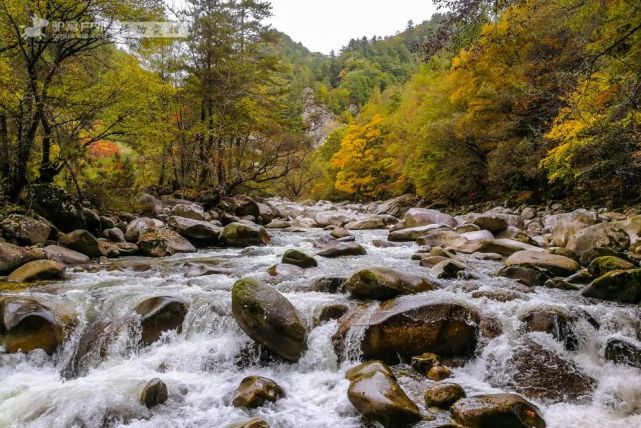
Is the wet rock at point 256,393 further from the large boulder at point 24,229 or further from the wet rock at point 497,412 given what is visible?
the large boulder at point 24,229

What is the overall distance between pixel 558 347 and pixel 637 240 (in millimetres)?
5596

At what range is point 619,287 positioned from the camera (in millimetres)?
6340

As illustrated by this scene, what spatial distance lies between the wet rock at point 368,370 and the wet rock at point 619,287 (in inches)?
154

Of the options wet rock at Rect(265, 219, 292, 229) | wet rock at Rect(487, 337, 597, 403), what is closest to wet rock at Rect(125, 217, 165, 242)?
wet rock at Rect(265, 219, 292, 229)

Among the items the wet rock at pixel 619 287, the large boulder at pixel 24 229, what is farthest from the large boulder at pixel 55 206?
the wet rock at pixel 619 287

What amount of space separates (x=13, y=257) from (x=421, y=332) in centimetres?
784

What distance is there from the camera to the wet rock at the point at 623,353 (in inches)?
195

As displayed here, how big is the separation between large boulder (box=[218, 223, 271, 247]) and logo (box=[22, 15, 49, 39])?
7070mm

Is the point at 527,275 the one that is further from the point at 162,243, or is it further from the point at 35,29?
the point at 35,29

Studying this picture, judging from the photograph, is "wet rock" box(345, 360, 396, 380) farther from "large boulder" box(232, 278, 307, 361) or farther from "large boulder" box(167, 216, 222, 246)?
"large boulder" box(167, 216, 222, 246)

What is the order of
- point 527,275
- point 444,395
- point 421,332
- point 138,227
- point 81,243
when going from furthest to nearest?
point 138,227 → point 81,243 → point 527,275 → point 421,332 → point 444,395

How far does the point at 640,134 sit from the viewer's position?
10172mm

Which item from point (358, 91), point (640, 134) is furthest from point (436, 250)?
point (358, 91)

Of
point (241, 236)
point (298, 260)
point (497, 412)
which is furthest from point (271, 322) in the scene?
point (241, 236)
